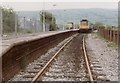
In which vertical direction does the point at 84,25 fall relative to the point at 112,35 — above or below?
above

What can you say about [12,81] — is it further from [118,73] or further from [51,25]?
[51,25]

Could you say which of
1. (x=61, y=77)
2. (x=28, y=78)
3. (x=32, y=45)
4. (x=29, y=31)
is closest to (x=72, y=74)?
(x=61, y=77)

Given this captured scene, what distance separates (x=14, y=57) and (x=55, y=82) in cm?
256

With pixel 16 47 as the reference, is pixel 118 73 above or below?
below

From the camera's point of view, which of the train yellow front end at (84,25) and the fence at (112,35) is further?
the train yellow front end at (84,25)

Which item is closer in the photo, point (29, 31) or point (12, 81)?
point (12, 81)

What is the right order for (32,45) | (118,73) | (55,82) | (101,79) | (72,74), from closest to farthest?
(55,82)
(101,79)
(72,74)
(118,73)
(32,45)

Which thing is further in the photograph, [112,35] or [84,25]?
[84,25]

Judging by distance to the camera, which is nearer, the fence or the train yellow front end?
the fence

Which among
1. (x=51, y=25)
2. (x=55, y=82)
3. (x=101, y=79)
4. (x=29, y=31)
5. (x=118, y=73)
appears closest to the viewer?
(x=55, y=82)

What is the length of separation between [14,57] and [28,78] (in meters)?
1.50

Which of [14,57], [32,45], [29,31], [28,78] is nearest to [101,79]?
[28,78]

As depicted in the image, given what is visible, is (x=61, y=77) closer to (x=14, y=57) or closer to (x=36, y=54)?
(x=14, y=57)

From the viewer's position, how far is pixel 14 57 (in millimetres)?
12070
